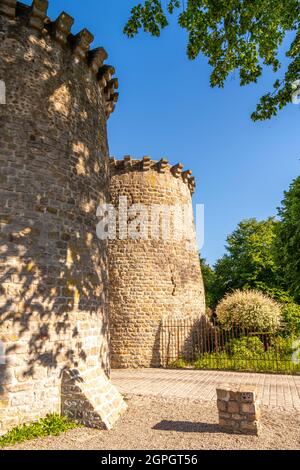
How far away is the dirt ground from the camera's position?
477 cm

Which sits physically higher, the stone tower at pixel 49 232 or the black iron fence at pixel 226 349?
the stone tower at pixel 49 232

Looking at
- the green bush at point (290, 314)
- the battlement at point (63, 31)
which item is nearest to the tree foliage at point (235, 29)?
the battlement at point (63, 31)

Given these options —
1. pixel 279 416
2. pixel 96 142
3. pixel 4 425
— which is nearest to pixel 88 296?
pixel 4 425

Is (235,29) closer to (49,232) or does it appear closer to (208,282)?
(49,232)

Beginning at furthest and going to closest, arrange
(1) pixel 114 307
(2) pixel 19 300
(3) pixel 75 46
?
(1) pixel 114 307 < (3) pixel 75 46 < (2) pixel 19 300

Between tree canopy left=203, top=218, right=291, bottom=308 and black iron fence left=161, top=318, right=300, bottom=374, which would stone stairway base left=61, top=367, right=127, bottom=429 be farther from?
tree canopy left=203, top=218, right=291, bottom=308

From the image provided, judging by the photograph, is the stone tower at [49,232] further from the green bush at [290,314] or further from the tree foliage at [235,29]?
the green bush at [290,314]

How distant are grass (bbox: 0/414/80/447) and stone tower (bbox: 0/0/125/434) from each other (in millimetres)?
136

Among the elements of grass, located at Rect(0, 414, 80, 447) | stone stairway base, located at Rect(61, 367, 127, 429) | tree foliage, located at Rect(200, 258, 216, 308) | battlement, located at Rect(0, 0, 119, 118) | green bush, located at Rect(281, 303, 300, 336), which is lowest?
grass, located at Rect(0, 414, 80, 447)

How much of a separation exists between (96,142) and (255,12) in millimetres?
4464

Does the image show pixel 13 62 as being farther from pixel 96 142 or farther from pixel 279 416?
pixel 279 416

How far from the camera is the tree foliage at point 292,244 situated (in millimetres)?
10016

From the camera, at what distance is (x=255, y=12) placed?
6.85m

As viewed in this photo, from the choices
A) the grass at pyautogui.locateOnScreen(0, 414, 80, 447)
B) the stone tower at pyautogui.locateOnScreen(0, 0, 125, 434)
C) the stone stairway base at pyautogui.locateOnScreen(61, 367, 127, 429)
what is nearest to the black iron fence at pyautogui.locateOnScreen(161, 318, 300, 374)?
the stone tower at pyautogui.locateOnScreen(0, 0, 125, 434)
